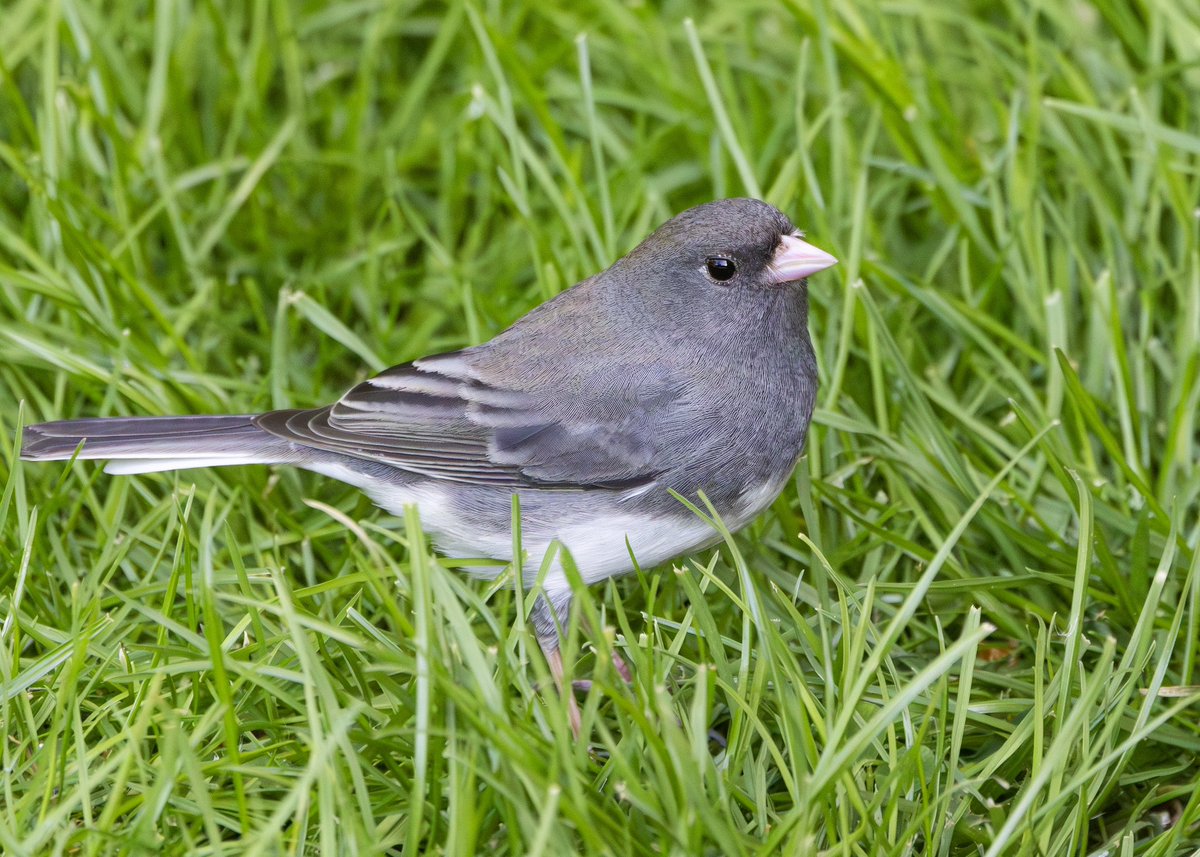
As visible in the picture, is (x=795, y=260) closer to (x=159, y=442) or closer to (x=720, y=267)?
(x=720, y=267)

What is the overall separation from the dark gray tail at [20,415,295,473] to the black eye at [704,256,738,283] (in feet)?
2.52

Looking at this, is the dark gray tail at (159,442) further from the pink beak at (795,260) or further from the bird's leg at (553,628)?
the pink beak at (795,260)

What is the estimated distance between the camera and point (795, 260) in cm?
198

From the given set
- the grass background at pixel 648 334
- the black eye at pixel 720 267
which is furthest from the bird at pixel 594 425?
the grass background at pixel 648 334

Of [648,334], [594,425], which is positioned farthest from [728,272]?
[594,425]

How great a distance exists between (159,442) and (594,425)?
2.38 feet

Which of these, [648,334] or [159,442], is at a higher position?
[648,334]

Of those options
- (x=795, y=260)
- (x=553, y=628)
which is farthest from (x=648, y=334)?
(x=553, y=628)

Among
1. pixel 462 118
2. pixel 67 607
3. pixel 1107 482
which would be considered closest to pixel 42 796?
pixel 67 607

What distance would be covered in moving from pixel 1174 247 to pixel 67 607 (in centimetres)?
241

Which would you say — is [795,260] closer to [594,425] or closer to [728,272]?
[728,272]

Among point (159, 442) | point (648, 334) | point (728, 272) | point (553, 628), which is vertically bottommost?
point (553, 628)

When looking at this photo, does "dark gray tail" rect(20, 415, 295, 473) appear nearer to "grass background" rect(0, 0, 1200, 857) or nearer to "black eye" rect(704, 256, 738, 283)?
"grass background" rect(0, 0, 1200, 857)

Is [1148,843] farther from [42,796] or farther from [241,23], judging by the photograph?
[241,23]
